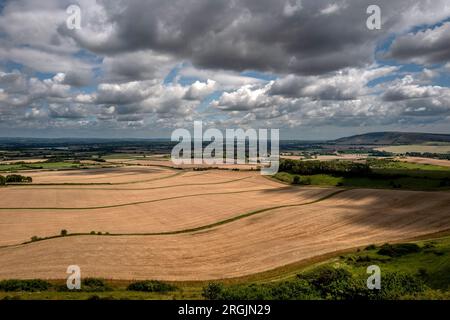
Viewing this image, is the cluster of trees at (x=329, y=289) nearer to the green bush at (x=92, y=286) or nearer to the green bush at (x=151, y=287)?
the green bush at (x=151, y=287)

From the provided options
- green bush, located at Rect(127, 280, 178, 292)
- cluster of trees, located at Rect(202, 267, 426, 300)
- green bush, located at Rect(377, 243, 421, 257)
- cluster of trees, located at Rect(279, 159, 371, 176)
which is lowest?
green bush, located at Rect(127, 280, 178, 292)

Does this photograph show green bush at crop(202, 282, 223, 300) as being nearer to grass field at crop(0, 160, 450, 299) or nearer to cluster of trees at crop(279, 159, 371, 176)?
grass field at crop(0, 160, 450, 299)

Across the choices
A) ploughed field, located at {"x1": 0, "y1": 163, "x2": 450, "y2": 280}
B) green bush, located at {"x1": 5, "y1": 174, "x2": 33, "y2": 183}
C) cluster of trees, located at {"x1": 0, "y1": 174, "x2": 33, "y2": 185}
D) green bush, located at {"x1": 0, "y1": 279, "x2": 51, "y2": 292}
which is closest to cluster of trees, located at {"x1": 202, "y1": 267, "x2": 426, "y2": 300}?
ploughed field, located at {"x1": 0, "y1": 163, "x2": 450, "y2": 280}

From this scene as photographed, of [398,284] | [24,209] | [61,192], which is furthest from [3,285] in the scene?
[61,192]

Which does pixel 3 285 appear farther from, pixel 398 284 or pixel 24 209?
pixel 24 209
